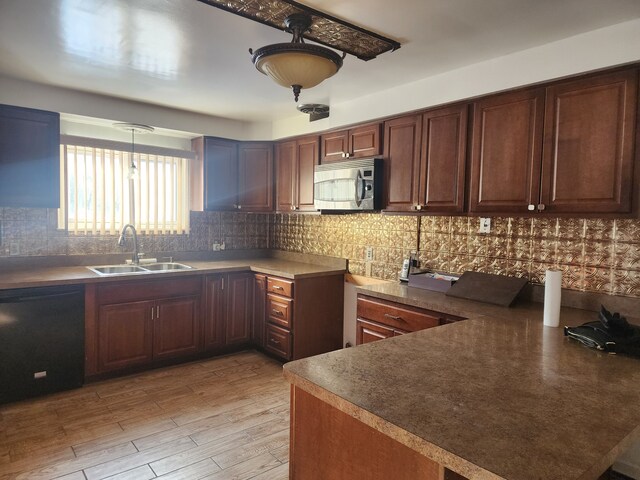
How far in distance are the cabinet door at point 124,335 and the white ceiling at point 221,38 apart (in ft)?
5.82

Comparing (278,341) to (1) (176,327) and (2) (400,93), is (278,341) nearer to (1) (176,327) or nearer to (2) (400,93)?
(1) (176,327)

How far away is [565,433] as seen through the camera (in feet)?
3.10

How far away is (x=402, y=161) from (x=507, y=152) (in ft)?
2.52

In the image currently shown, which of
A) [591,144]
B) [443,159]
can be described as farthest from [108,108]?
[591,144]

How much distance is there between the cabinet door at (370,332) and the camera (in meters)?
2.71

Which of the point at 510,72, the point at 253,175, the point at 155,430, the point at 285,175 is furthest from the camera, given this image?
the point at 253,175

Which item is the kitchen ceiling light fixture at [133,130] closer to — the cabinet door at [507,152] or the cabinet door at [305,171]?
the cabinet door at [305,171]

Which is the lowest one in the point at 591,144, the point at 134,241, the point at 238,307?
the point at 238,307

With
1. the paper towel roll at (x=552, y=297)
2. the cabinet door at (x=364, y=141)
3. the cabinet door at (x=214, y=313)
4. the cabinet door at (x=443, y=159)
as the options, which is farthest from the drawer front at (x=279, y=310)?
the paper towel roll at (x=552, y=297)

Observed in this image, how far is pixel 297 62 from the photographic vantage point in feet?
5.28

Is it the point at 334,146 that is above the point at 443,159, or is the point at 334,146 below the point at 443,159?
above

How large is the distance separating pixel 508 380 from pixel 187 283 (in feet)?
9.74

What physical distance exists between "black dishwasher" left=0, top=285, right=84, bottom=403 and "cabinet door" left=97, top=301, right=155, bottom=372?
0.16 meters

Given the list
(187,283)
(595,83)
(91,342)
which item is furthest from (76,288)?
(595,83)
